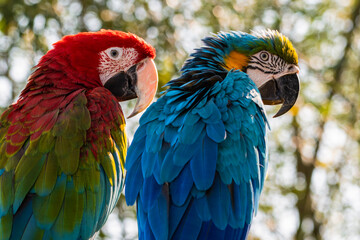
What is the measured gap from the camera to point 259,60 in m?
2.83

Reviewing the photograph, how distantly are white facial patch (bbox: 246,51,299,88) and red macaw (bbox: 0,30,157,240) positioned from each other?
0.63m

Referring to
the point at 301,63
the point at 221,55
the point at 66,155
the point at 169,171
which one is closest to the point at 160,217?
the point at 169,171

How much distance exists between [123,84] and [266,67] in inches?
31.4

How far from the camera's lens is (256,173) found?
90.3 inches

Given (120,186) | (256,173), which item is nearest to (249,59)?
(256,173)

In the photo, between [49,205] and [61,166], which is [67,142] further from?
[49,205]

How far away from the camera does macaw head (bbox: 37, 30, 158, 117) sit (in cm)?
283

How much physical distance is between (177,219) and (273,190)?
485 centimetres

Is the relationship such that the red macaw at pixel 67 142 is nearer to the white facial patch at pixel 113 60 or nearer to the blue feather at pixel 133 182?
the white facial patch at pixel 113 60

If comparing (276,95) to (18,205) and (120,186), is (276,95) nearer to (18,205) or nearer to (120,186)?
(120,186)

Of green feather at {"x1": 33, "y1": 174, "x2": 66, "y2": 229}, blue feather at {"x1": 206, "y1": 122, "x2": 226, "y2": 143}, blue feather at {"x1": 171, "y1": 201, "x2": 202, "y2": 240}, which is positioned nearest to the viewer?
blue feather at {"x1": 171, "y1": 201, "x2": 202, "y2": 240}

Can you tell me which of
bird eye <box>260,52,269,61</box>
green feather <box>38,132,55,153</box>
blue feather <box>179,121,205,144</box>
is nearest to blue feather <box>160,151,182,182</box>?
blue feather <box>179,121,205,144</box>

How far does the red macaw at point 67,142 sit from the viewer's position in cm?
235

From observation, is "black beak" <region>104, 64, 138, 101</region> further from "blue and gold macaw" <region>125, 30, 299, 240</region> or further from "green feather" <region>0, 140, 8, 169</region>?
"green feather" <region>0, 140, 8, 169</region>
